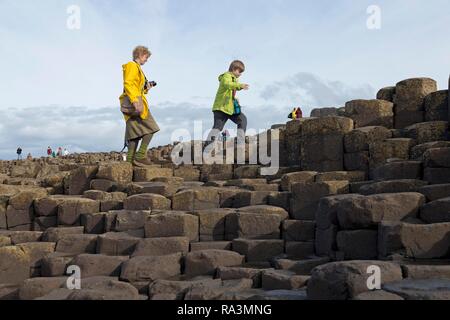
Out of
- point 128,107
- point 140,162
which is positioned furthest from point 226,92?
point 140,162

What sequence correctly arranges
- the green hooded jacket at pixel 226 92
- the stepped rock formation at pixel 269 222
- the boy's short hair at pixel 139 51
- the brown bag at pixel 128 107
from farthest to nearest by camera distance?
1. the green hooded jacket at pixel 226 92
2. the brown bag at pixel 128 107
3. the boy's short hair at pixel 139 51
4. the stepped rock formation at pixel 269 222

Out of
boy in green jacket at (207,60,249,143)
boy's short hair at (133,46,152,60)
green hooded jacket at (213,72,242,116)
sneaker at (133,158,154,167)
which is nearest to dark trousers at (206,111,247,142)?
boy in green jacket at (207,60,249,143)

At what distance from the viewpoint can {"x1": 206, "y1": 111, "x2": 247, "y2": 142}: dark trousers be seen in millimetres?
12547

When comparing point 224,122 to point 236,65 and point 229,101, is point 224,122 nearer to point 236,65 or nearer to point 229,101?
point 229,101

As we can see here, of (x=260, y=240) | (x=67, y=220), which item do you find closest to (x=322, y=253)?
(x=260, y=240)

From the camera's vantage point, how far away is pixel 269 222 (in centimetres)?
870

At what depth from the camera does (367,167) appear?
1092 cm

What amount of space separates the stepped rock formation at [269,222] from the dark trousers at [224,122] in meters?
0.89

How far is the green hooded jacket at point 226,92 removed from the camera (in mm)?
11984

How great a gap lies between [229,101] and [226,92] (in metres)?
0.23

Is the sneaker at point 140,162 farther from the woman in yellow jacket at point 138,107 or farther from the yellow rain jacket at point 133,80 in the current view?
the yellow rain jacket at point 133,80

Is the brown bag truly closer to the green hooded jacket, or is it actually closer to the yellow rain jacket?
the yellow rain jacket

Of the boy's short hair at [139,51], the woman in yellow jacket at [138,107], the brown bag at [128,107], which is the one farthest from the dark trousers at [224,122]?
the boy's short hair at [139,51]
